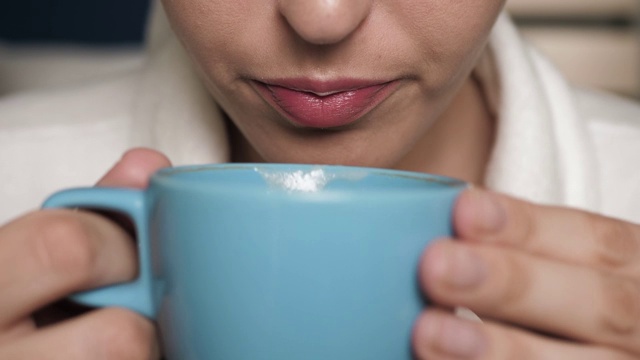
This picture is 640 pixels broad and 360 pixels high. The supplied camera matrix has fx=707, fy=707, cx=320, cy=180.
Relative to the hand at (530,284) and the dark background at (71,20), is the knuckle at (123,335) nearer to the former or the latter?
the hand at (530,284)

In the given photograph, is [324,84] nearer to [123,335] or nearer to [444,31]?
[444,31]

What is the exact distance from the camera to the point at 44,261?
457mm

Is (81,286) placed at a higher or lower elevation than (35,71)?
lower

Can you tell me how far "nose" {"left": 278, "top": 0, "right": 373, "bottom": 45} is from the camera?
1.80 feet

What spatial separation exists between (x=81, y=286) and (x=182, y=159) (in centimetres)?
43

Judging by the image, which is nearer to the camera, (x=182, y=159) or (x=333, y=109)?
(x=333, y=109)

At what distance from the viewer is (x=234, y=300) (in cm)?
41

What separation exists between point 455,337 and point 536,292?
7 cm

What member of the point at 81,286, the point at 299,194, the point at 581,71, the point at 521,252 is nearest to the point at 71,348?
the point at 81,286

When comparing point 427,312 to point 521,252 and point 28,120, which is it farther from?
point 28,120

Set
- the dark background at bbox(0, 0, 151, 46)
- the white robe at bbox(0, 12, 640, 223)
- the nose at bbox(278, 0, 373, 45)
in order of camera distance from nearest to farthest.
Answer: the nose at bbox(278, 0, 373, 45) → the white robe at bbox(0, 12, 640, 223) → the dark background at bbox(0, 0, 151, 46)

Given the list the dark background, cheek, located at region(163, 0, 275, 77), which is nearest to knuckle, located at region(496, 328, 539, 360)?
cheek, located at region(163, 0, 275, 77)

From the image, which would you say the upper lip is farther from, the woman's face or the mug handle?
the mug handle

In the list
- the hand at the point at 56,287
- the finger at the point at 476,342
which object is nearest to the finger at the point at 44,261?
the hand at the point at 56,287
